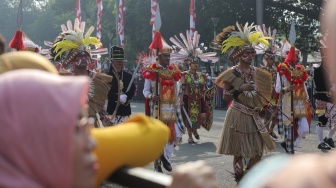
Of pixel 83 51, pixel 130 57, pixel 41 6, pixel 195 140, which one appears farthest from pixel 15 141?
pixel 41 6

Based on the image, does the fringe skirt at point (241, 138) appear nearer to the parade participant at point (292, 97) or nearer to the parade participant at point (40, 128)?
the parade participant at point (292, 97)

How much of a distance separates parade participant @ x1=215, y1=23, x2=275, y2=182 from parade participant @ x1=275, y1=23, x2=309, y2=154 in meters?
2.26

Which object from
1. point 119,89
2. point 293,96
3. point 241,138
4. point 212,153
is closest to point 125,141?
Result: point 241,138

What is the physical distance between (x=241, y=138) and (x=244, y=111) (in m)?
0.33

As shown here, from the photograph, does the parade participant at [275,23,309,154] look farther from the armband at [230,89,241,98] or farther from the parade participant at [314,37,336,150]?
the armband at [230,89,241,98]

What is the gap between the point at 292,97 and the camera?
8.97m

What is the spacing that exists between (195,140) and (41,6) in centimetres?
7478

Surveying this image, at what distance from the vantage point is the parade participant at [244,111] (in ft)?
21.0

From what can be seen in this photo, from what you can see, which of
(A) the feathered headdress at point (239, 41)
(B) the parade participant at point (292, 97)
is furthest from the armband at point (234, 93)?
(B) the parade participant at point (292, 97)

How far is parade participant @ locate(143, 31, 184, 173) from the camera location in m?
7.98

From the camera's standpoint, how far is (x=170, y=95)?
26.9 feet

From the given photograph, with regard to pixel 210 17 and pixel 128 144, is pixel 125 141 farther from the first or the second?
pixel 210 17

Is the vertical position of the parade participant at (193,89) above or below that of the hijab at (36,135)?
below

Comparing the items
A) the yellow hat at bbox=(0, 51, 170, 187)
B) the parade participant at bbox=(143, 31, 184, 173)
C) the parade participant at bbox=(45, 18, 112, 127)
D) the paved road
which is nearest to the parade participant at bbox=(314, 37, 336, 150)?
the paved road
